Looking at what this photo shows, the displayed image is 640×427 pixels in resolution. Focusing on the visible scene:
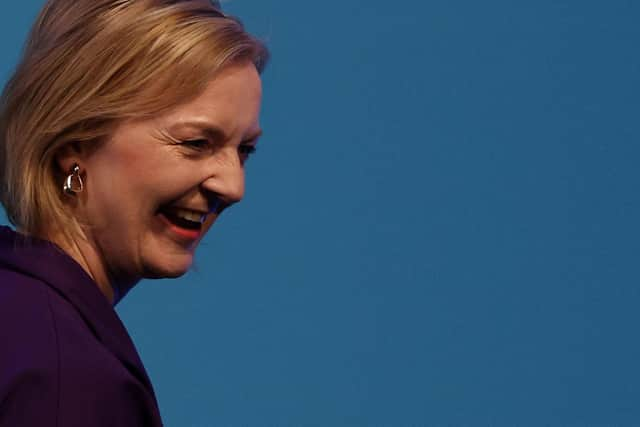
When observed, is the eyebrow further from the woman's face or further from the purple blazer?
the purple blazer

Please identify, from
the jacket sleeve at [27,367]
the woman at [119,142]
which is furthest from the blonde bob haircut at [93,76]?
the jacket sleeve at [27,367]

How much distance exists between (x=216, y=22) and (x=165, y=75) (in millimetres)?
62

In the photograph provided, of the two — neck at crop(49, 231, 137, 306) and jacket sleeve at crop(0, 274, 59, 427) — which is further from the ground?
neck at crop(49, 231, 137, 306)

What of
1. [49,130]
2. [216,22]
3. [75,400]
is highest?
[216,22]

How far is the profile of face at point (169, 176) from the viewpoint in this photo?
2.80 feet

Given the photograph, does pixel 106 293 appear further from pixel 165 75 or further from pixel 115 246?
pixel 165 75

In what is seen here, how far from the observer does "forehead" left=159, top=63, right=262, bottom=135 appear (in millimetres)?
854

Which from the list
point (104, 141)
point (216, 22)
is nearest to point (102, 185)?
point (104, 141)

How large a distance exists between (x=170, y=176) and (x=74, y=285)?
10 cm

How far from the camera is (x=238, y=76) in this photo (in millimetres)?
875

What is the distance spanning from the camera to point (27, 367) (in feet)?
2.35

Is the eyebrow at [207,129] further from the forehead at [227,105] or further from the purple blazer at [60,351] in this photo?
the purple blazer at [60,351]

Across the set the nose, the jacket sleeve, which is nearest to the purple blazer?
the jacket sleeve

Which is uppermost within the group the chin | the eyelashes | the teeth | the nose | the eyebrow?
the eyebrow
